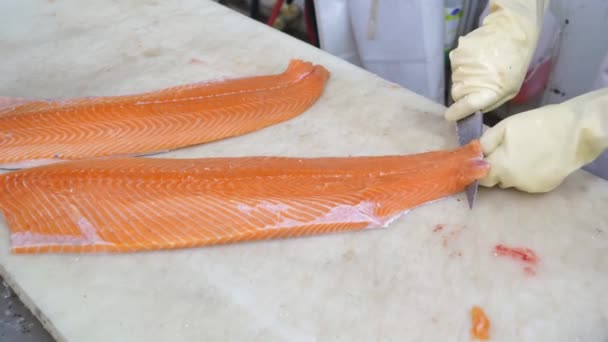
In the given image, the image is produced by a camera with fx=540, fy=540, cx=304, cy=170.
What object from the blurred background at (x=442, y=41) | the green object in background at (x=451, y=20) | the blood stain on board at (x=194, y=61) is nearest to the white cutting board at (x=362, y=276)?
the blood stain on board at (x=194, y=61)

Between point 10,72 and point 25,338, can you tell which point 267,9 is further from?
point 25,338

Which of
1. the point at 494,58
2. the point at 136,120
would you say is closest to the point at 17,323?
the point at 136,120

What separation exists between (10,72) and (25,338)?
151 cm

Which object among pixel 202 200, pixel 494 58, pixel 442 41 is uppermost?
pixel 494 58

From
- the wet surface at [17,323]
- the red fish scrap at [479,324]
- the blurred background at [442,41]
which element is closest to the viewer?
the red fish scrap at [479,324]

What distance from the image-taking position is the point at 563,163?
189 cm

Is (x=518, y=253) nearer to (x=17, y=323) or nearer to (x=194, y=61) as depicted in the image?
(x=17, y=323)

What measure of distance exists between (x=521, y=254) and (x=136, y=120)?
1.57 m

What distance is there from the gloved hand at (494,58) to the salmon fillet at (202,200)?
294 millimetres

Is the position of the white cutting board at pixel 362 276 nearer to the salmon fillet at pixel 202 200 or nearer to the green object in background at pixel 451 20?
the salmon fillet at pixel 202 200

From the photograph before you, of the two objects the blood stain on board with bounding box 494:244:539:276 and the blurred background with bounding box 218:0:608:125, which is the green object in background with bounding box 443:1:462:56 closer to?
the blurred background with bounding box 218:0:608:125

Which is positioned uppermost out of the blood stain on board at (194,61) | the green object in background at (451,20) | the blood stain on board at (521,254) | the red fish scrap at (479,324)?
the blood stain on board at (194,61)

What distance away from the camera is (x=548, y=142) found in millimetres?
1894

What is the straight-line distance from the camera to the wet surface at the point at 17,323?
5.85 feet
